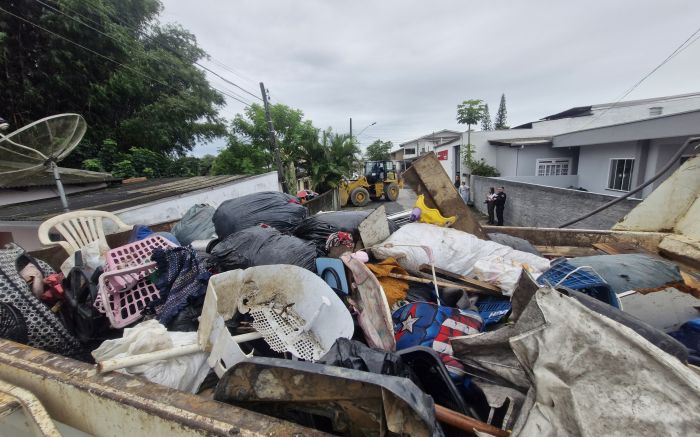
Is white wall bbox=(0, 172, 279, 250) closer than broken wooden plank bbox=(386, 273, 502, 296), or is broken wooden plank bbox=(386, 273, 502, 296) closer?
broken wooden plank bbox=(386, 273, 502, 296)

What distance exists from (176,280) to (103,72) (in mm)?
12580

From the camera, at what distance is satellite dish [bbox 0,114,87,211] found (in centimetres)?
289

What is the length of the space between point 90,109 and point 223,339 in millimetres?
13907

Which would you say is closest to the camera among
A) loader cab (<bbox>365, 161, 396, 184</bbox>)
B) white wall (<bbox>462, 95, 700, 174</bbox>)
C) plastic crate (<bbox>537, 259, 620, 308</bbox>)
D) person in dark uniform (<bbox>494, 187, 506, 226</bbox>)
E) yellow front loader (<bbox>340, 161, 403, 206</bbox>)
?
plastic crate (<bbox>537, 259, 620, 308</bbox>)

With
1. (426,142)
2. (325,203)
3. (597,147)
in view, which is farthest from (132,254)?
(426,142)

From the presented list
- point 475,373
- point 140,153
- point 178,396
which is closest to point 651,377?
point 475,373

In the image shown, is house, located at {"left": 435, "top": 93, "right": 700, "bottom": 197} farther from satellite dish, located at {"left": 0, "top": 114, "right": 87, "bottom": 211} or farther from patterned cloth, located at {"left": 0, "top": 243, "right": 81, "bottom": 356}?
satellite dish, located at {"left": 0, "top": 114, "right": 87, "bottom": 211}

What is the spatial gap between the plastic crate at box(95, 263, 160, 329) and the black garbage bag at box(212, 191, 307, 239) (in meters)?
0.86

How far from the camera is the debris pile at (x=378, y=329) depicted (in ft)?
2.11

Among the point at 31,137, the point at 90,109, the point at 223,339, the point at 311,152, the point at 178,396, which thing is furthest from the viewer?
the point at 311,152

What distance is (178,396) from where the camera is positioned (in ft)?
2.57

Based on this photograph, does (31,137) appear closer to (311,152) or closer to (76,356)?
(76,356)

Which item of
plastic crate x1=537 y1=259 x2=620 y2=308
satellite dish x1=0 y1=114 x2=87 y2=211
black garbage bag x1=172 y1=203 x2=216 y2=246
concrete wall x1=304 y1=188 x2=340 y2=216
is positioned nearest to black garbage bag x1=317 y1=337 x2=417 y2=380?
plastic crate x1=537 y1=259 x2=620 y2=308

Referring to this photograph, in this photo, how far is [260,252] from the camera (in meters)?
1.97
